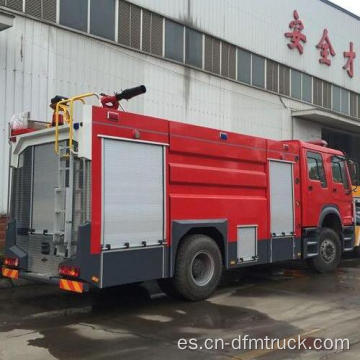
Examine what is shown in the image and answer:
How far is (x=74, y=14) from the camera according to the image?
12.8 meters

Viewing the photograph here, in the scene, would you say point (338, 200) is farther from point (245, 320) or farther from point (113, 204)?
point (113, 204)

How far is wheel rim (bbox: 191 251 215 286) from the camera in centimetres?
802

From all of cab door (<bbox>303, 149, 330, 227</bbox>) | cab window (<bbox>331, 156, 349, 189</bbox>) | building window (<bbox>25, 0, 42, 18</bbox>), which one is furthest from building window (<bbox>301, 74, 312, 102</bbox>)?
building window (<bbox>25, 0, 42, 18</bbox>)

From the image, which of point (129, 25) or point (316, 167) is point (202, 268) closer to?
point (316, 167)

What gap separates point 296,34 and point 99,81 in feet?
35.3

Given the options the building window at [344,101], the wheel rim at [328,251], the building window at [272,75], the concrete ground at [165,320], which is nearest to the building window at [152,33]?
the building window at [272,75]

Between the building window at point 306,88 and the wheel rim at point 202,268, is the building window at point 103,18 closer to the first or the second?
the wheel rim at point 202,268

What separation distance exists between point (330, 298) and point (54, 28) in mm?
8715

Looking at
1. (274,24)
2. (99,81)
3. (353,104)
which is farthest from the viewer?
(353,104)

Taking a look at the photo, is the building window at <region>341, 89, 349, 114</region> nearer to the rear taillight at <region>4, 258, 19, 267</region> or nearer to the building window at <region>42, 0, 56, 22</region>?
the building window at <region>42, 0, 56, 22</region>

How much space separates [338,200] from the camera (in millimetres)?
11211

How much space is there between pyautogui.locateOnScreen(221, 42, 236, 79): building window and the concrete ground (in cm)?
972

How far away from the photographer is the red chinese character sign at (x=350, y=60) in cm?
2400

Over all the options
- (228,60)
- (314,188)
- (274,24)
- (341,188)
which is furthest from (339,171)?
(274,24)
